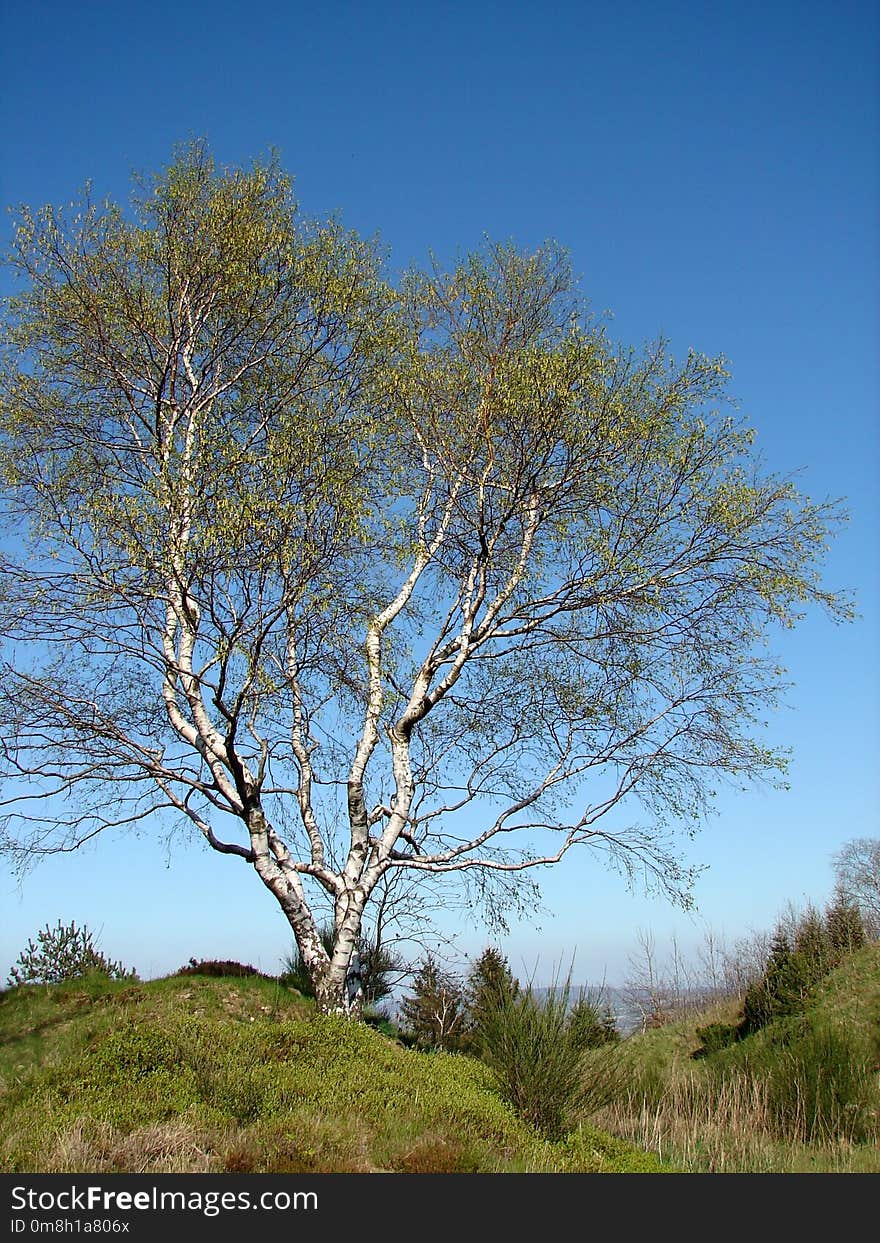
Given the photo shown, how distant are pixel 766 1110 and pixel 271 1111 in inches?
271

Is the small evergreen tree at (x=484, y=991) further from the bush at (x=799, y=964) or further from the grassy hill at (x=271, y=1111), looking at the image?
the bush at (x=799, y=964)

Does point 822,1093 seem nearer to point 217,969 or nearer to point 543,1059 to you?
point 543,1059

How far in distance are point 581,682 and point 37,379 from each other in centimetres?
1059

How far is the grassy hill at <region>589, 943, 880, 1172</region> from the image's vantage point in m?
9.32

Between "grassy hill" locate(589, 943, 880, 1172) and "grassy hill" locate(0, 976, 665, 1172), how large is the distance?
1.61 m

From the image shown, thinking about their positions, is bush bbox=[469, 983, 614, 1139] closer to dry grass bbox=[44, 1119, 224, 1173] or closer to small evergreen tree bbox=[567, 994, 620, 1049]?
small evergreen tree bbox=[567, 994, 620, 1049]

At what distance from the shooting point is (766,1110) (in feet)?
36.4

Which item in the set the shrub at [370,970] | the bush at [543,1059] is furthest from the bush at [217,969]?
the bush at [543,1059]

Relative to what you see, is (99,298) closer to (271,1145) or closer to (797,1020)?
(271,1145)

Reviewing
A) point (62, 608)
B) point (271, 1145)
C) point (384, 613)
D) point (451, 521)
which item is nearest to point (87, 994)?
point (62, 608)

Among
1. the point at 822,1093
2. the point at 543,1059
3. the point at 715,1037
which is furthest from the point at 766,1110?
the point at 715,1037

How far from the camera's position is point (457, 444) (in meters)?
14.7

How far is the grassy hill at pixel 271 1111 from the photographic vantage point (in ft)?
21.8

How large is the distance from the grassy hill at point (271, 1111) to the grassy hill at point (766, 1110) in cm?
161
